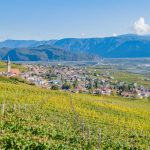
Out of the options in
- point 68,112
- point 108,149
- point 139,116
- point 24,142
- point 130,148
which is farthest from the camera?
point 139,116

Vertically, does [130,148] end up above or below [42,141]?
below

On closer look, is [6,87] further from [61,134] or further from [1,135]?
[1,135]

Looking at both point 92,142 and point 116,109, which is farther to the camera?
point 116,109

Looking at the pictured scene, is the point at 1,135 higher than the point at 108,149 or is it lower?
higher

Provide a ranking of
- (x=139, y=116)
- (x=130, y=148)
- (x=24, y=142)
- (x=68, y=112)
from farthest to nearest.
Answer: (x=139, y=116) → (x=68, y=112) → (x=130, y=148) → (x=24, y=142)

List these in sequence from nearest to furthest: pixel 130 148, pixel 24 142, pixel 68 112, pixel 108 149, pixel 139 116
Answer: pixel 24 142 < pixel 108 149 < pixel 130 148 < pixel 68 112 < pixel 139 116

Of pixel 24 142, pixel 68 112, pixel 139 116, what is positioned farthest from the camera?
pixel 139 116

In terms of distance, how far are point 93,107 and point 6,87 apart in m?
17.6

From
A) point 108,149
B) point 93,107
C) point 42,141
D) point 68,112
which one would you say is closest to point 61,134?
point 108,149

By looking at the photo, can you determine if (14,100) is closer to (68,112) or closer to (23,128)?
(68,112)

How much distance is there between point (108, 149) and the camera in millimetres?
29578

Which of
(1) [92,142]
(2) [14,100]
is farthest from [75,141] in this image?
(2) [14,100]

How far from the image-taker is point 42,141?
25766 mm

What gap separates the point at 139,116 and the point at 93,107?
876 centimetres
